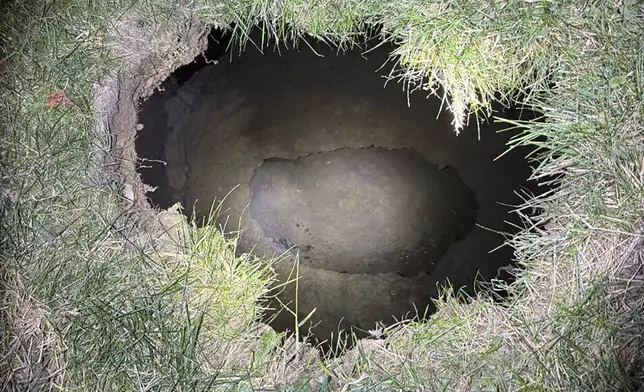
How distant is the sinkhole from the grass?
0.37 ft

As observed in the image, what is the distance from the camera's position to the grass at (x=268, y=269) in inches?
49.8

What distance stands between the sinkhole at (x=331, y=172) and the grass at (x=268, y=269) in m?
0.11

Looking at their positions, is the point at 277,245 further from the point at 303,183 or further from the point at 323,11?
the point at 323,11

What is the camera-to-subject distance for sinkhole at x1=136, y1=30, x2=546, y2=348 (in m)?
1.53

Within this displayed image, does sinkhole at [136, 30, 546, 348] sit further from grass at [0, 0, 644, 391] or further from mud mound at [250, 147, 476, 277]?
grass at [0, 0, 644, 391]

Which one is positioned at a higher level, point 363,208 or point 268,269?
point 363,208

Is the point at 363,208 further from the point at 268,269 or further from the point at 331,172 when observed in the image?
the point at 268,269

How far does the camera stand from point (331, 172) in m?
1.66

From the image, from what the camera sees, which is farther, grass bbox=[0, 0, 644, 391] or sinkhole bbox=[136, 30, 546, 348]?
sinkhole bbox=[136, 30, 546, 348]

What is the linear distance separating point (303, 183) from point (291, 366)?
0.61m

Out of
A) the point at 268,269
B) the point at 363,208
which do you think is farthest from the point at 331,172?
the point at 268,269

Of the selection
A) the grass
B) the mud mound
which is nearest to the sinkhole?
the mud mound

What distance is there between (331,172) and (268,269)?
0.40 m

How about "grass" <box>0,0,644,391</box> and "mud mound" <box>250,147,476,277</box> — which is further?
"mud mound" <box>250,147,476,277</box>
